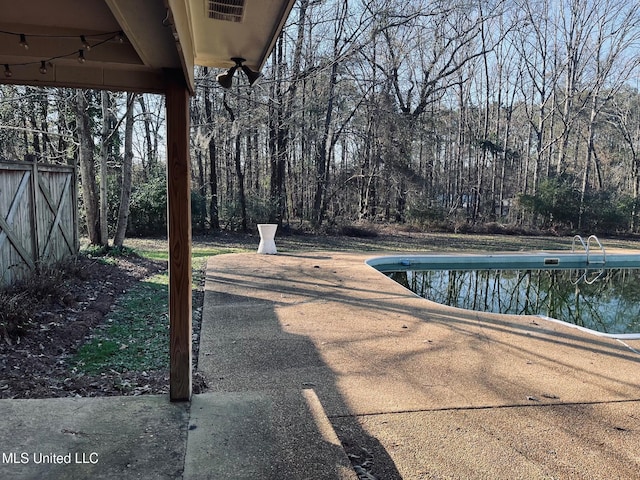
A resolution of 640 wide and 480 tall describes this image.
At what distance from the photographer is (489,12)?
18.0 metres

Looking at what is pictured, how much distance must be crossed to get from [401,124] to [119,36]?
48.1 ft

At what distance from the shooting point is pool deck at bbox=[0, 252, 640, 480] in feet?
7.07

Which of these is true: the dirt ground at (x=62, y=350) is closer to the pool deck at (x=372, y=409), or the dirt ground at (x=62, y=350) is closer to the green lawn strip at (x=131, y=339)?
the green lawn strip at (x=131, y=339)

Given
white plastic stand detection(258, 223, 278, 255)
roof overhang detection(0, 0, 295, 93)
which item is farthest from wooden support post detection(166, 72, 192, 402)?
white plastic stand detection(258, 223, 278, 255)

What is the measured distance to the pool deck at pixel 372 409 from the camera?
2.16 m

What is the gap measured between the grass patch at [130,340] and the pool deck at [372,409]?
440 millimetres

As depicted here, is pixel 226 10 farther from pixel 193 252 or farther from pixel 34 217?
pixel 193 252

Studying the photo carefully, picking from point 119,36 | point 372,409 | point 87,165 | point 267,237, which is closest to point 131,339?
point 372,409

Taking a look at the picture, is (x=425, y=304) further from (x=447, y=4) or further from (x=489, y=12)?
(x=489, y=12)

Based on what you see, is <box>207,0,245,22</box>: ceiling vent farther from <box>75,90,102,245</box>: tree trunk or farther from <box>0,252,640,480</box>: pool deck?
<box>75,90,102,245</box>: tree trunk

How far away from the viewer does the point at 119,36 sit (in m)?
2.18

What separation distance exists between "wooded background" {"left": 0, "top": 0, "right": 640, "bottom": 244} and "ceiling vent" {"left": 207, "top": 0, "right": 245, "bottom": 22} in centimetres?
865

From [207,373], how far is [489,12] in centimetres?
1925

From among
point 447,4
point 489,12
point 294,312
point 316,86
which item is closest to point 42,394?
point 294,312
